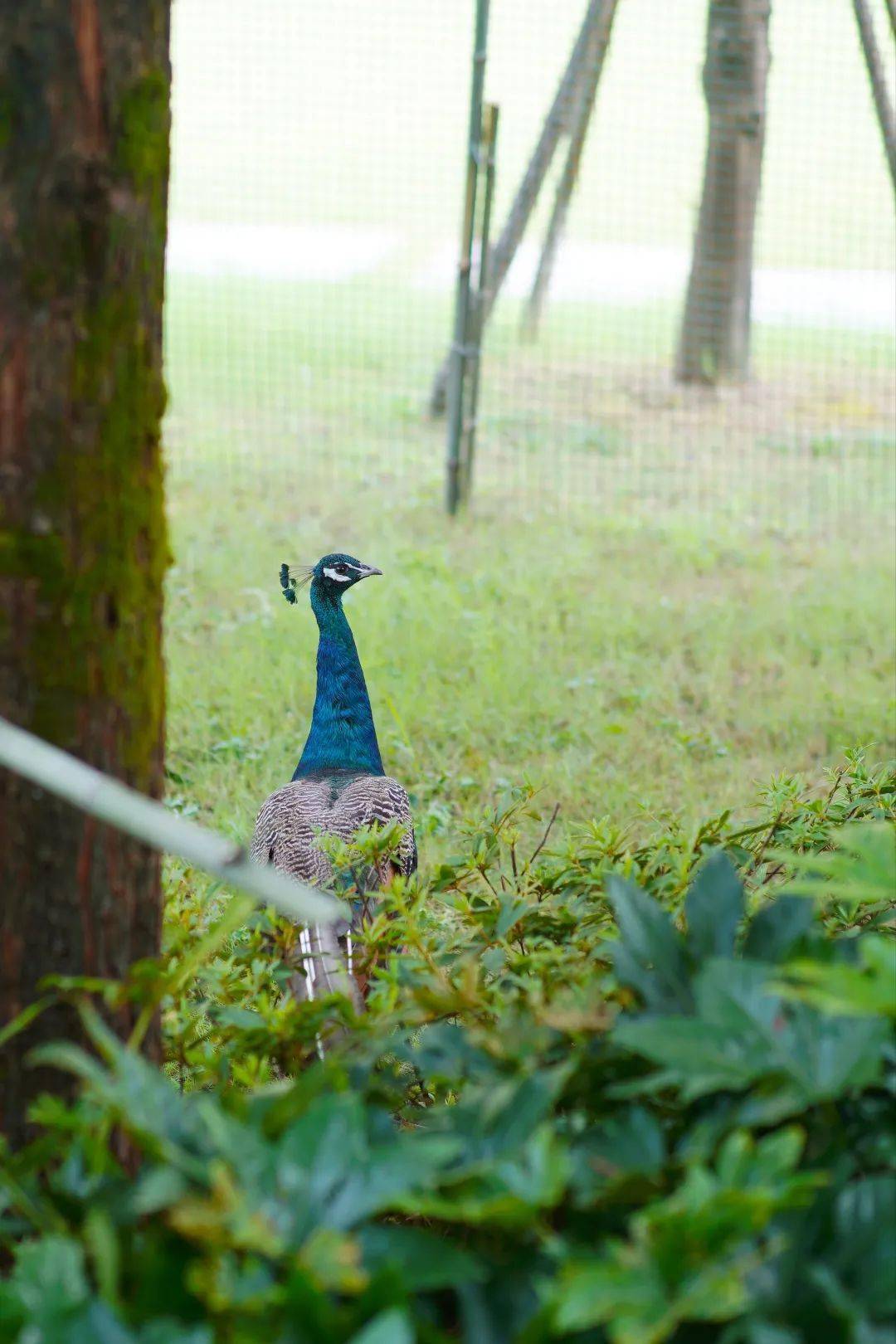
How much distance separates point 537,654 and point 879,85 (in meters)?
3.65

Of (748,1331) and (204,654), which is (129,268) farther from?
(204,654)

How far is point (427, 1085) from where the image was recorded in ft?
5.78

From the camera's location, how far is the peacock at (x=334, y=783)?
112 inches

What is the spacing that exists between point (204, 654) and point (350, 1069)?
3.62 m

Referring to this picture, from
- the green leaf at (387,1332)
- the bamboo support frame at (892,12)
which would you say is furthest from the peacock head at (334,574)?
the bamboo support frame at (892,12)

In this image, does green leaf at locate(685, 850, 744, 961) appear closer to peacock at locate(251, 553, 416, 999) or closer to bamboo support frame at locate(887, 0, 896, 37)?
peacock at locate(251, 553, 416, 999)

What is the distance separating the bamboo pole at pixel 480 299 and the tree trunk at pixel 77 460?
5175 mm

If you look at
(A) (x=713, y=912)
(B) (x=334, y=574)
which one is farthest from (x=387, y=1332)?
(B) (x=334, y=574)

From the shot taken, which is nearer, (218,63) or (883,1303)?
(883,1303)

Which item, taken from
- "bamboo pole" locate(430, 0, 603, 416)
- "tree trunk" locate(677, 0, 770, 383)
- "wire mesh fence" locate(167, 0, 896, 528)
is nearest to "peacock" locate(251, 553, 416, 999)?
"wire mesh fence" locate(167, 0, 896, 528)

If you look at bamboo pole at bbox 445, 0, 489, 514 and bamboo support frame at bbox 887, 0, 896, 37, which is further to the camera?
bamboo support frame at bbox 887, 0, 896, 37

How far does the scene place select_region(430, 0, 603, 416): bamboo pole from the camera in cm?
712

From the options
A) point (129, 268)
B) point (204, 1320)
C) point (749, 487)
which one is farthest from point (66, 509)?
point (749, 487)

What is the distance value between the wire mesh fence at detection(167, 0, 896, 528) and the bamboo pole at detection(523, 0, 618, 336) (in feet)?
0.27
